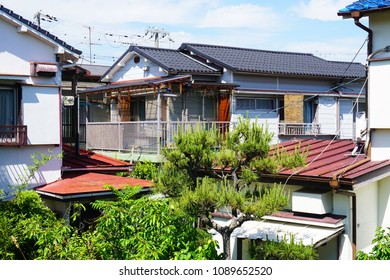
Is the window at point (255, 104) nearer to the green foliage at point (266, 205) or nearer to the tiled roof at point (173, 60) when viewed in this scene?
the tiled roof at point (173, 60)

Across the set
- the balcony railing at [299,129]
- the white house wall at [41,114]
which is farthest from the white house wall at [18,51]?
the balcony railing at [299,129]

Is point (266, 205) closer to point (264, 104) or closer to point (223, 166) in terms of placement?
point (223, 166)

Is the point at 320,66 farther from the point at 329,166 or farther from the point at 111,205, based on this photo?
the point at 111,205

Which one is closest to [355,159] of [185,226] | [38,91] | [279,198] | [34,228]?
[279,198]

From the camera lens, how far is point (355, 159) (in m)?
10.0

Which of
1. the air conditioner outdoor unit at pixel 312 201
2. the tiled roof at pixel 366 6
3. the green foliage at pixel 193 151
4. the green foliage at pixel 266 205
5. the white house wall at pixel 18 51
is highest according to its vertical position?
the tiled roof at pixel 366 6

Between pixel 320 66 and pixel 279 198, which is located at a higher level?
pixel 320 66

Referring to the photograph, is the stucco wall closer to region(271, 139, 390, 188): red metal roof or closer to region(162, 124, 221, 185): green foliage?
region(271, 139, 390, 188): red metal roof

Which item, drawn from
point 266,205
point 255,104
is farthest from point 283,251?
point 255,104

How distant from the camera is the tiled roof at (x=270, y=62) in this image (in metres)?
17.0

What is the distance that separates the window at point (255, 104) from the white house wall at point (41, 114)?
7.08 metres

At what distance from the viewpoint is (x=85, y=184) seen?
35.9 feet

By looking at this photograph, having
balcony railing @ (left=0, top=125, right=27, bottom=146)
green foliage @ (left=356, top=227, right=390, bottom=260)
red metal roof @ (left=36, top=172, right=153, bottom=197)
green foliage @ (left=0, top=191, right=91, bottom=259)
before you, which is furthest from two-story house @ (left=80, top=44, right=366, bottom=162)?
green foliage @ (left=356, top=227, right=390, bottom=260)

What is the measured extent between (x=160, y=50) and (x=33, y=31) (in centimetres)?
697
